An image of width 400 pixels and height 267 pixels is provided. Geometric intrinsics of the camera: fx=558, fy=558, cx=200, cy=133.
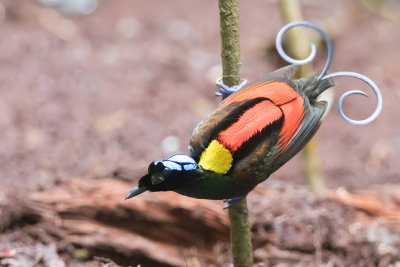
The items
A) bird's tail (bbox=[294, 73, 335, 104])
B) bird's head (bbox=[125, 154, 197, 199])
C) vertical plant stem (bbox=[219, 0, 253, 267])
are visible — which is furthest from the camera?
bird's tail (bbox=[294, 73, 335, 104])

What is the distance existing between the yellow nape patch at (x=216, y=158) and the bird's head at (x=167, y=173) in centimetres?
7

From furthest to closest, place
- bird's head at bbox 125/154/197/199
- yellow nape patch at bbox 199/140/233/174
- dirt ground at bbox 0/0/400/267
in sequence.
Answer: dirt ground at bbox 0/0/400/267 → yellow nape patch at bbox 199/140/233/174 → bird's head at bbox 125/154/197/199

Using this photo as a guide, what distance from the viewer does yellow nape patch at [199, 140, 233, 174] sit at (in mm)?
1725

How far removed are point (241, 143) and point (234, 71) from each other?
0.88ft

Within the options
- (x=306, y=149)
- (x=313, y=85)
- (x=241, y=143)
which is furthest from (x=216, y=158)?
(x=306, y=149)

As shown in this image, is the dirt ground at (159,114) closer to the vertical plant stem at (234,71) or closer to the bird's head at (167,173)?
the vertical plant stem at (234,71)

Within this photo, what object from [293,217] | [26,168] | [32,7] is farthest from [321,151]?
[32,7]

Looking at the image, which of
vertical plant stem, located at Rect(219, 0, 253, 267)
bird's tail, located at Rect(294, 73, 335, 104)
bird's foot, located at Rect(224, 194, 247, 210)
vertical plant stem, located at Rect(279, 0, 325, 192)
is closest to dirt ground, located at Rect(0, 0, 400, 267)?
vertical plant stem, located at Rect(279, 0, 325, 192)

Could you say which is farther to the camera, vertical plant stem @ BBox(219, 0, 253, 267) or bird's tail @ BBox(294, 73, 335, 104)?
bird's tail @ BBox(294, 73, 335, 104)

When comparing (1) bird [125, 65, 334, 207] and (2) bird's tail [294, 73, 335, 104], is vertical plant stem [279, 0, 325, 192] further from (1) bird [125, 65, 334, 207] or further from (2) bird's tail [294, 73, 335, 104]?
(1) bird [125, 65, 334, 207]

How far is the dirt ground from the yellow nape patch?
0.93 m

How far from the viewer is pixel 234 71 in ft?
6.21

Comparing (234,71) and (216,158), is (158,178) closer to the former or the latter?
(216,158)

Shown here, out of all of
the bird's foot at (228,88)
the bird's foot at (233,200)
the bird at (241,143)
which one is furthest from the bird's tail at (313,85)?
the bird's foot at (233,200)
